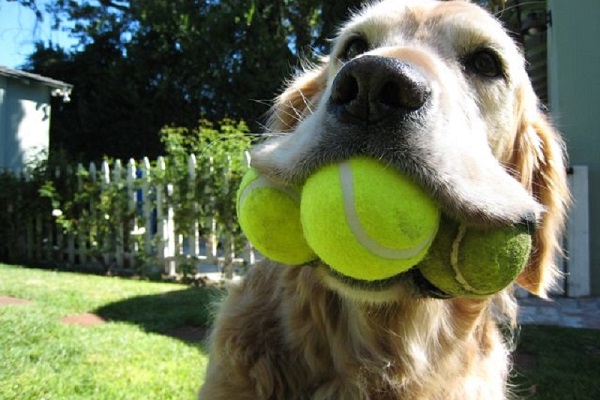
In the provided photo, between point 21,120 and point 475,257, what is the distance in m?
14.5

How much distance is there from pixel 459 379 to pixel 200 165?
6747 mm

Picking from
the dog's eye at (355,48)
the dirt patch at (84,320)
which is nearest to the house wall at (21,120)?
the dirt patch at (84,320)

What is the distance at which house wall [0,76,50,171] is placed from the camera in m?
13.6

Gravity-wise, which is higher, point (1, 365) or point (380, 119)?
point (380, 119)

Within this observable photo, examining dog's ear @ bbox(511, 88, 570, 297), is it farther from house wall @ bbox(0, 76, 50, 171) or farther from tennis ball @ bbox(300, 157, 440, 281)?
house wall @ bbox(0, 76, 50, 171)

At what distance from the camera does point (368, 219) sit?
1.46 metres

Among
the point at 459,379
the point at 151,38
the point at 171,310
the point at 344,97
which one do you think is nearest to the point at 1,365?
the point at 171,310

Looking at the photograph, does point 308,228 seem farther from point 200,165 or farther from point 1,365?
point 200,165

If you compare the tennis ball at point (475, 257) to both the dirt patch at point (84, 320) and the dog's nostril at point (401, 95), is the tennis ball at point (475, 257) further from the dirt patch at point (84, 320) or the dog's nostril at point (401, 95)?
the dirt patch at point (84, 320)

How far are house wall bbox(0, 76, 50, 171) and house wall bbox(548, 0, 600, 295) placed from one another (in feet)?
36.6

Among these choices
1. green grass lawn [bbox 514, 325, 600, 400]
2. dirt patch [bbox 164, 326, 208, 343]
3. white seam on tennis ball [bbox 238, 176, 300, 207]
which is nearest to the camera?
white seam on tennis ball [bbox 238, 176, 300, 207]

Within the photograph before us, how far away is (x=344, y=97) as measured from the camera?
1.59 metres

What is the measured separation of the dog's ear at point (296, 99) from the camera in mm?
2545

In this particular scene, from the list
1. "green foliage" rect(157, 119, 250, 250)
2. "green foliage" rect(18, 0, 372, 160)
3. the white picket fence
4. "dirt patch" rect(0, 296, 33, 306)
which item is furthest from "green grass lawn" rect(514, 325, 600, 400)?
"green foliage" rect(18, 0, 372, 160)
